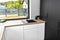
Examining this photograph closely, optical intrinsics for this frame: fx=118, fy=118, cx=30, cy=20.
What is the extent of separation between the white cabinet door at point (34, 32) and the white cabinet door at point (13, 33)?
0.13 metres

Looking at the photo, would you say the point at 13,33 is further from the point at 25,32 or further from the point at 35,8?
the point at 35,8

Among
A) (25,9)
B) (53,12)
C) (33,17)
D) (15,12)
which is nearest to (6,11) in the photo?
(15,12)

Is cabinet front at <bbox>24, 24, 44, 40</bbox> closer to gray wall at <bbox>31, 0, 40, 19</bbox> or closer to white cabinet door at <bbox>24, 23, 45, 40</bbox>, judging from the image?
white cabinet door at <bbox>24, 23, 45, 40</bbox>

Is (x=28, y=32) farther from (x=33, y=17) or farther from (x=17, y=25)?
(x=33, y=17)

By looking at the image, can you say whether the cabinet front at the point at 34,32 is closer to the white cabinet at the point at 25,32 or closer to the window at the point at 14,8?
the white cabinet at the point at 25,32

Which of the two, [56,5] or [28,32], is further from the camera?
[28,32]

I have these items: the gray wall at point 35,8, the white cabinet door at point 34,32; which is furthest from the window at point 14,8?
the white cabinet door at point 34,32

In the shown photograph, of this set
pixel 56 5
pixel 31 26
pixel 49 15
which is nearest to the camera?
pixel 56 5

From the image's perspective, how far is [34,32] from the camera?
3.15 m

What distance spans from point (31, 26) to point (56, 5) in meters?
0.93

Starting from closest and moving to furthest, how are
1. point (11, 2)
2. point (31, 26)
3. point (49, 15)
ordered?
1. point (49, 15)
2. point (31, 26)
3. point (11, 2)

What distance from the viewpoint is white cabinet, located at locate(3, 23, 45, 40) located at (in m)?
2.89

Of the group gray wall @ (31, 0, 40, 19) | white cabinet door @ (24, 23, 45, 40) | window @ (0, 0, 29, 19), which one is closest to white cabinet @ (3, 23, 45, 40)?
white cabinet door @ (24, 23, 45, 40)

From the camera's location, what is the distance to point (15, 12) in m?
3.57
